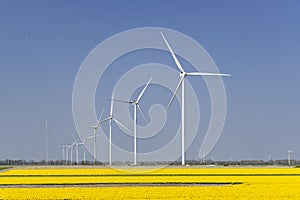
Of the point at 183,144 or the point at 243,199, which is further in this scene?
the point at 183,144

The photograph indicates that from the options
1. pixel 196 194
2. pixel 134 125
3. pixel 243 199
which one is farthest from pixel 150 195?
pixel 134 125

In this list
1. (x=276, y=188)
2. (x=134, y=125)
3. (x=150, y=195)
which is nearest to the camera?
(x=150, y=195)

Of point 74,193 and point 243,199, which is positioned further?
point 74,193

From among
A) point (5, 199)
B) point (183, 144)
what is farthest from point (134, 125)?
point (5, 199)

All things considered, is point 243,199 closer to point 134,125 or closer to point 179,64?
point 179,64

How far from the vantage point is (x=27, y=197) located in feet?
131

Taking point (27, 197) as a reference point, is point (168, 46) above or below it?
above

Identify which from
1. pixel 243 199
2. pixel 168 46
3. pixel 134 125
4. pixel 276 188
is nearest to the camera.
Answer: pixel 243 199

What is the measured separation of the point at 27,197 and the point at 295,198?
15.9m

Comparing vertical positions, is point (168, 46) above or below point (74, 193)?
above

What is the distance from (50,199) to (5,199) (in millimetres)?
3062

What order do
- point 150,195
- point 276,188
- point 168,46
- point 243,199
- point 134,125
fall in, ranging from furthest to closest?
point 134,125, point 168,46, point 276,188, point 150,195, point 243,199

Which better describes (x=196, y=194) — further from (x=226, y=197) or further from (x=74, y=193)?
(x=74, y=193)

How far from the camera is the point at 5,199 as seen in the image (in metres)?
39.8
